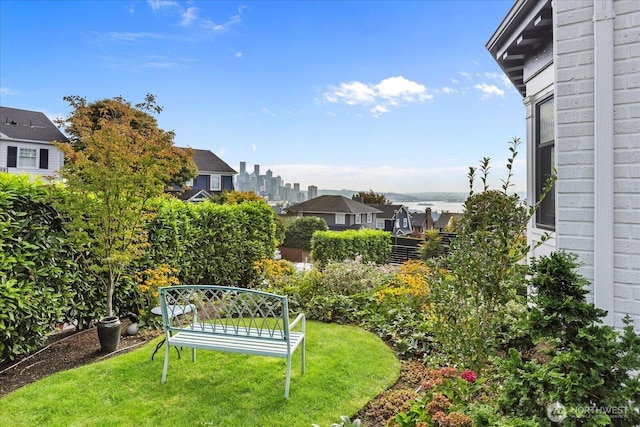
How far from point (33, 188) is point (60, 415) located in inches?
105

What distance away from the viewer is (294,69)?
1508cm

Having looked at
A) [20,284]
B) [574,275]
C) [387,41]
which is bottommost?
[20,284]

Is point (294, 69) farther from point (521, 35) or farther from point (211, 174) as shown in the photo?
point (211, 174)

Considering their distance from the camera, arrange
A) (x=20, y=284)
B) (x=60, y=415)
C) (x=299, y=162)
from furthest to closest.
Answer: (x=299, y=162) → (x=20, y=284) → (x=60, y=415)

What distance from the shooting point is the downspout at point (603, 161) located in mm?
2213

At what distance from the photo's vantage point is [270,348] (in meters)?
3.43

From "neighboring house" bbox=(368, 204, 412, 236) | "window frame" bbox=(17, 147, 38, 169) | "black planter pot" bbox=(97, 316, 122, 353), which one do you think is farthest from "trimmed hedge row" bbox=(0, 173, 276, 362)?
"neighboring house" bbox=(368, 204, 412, 236)

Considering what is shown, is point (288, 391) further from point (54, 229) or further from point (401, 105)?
point (401, 105)

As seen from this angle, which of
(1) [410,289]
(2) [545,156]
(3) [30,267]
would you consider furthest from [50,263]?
(2) [545,156]

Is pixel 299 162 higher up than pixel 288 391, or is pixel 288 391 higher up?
pixel 299 162

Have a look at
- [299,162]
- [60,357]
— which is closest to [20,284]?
[60,357]

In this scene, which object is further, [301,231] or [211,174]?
[211,174]

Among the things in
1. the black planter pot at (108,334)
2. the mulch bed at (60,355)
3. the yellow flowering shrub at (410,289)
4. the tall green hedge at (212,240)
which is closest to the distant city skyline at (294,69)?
the yellow flowering shrub at (410,289)

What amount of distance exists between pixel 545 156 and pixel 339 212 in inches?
1126
